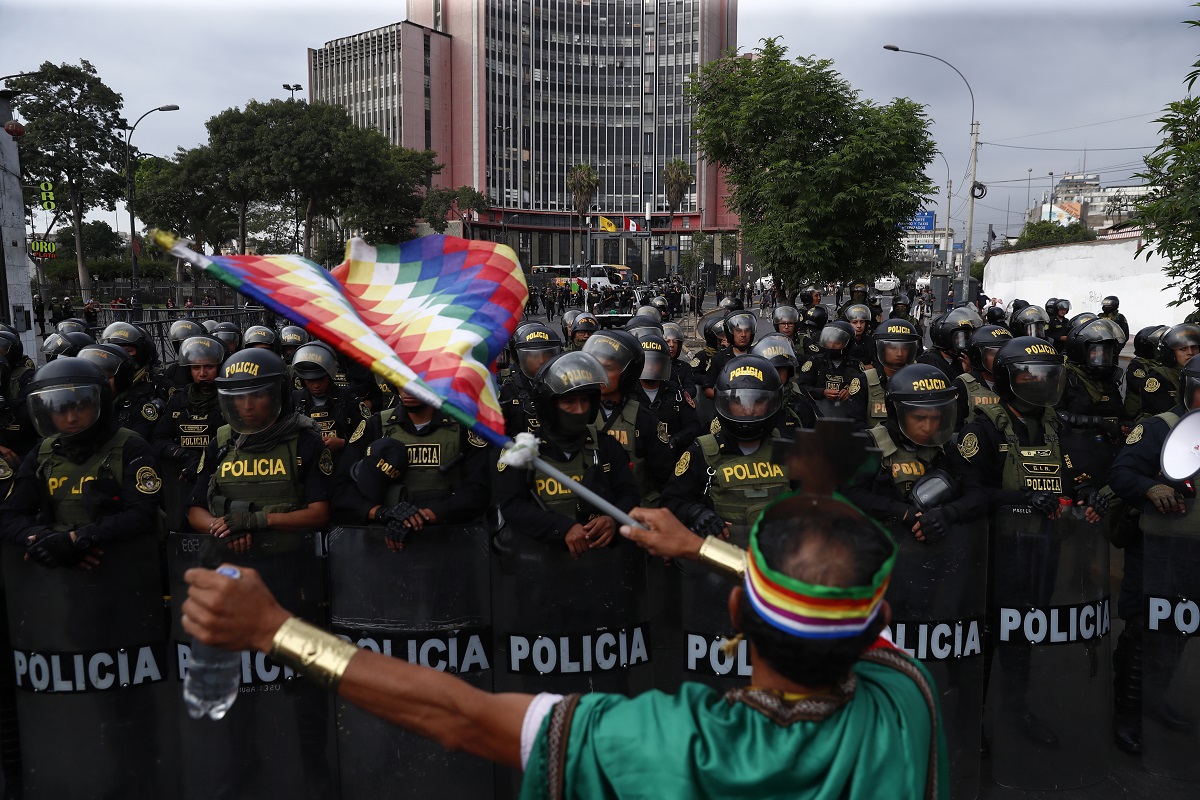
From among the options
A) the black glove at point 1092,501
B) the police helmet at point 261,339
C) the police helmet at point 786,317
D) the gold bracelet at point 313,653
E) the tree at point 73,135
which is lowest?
the black glove at point 1092,501

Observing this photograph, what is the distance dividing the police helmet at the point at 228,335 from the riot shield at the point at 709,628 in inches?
280

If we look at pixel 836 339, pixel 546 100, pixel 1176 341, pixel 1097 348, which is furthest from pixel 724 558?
pixel 546 100

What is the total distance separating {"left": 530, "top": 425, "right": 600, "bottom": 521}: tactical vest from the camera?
456 centimetres

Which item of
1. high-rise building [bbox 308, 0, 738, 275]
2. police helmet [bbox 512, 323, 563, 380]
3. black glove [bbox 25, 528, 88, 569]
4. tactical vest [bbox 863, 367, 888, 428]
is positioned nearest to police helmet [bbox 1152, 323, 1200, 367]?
tactical vest [bbox 863, 367, 888, 428]

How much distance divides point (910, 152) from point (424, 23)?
3705 inches

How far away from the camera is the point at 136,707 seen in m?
4.20

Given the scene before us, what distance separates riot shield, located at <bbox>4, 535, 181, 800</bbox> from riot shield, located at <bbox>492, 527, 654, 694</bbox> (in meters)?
1.72

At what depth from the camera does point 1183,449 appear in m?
4.03

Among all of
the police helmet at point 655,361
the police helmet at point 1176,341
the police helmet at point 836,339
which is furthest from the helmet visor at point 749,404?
the police helmet at point 836,339

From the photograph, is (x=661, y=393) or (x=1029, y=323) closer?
(x=661, y=393)

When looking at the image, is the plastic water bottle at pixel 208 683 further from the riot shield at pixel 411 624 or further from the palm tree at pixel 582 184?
the palm tree at pixel 582 184

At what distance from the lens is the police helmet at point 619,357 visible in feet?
22.1

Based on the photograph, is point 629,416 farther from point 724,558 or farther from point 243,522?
point 724,558

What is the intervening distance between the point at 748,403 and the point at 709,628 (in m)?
1.32
